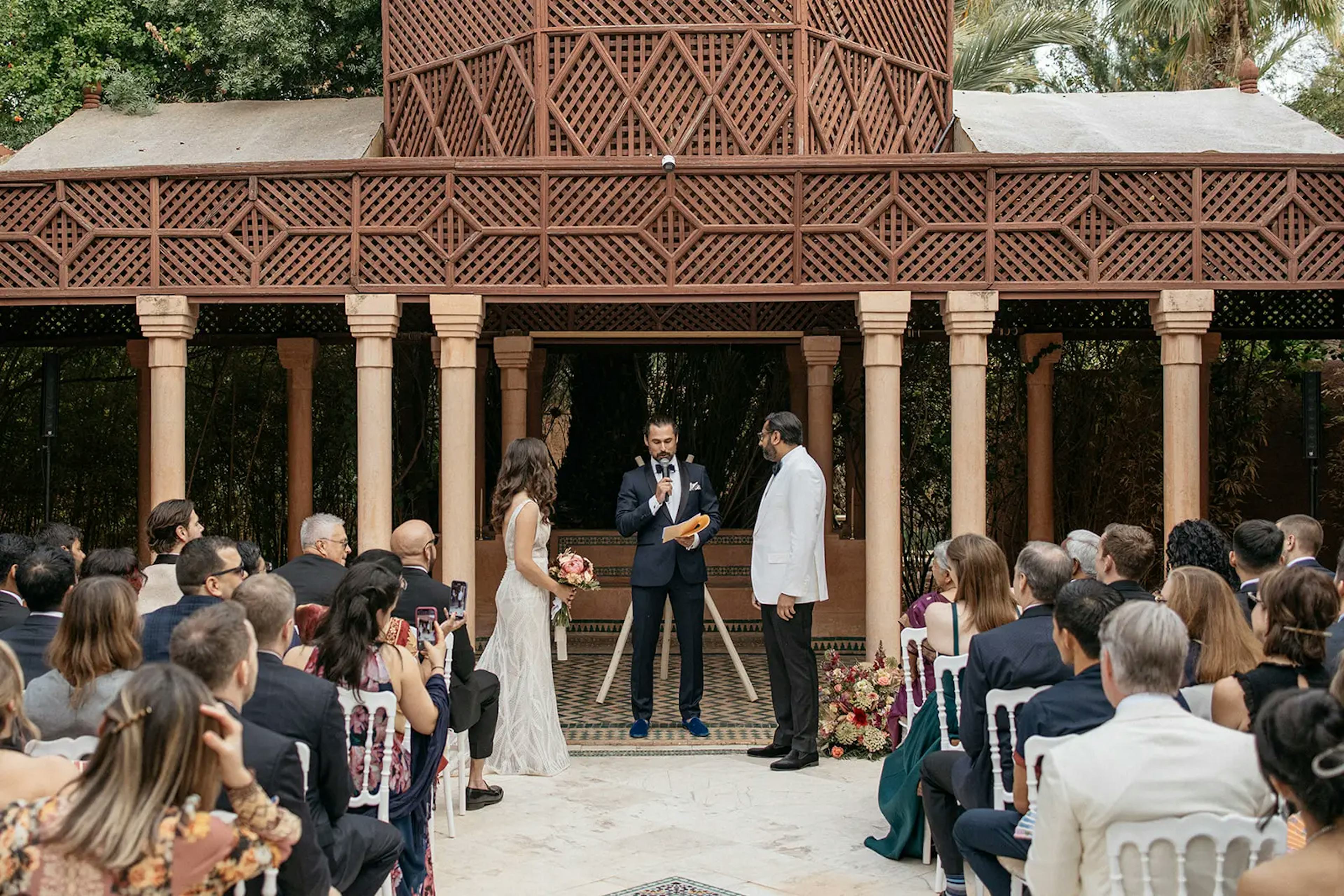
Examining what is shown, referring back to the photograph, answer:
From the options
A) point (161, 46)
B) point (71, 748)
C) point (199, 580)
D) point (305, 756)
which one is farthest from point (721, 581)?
point (305, 756)

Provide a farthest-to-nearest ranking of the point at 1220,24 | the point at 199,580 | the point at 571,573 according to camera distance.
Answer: the point at 1220,24 < the point at 571,573 < the point at 199,580

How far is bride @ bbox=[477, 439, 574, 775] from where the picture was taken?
287 inches

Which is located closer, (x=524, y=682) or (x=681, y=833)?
(x=681, y=833)

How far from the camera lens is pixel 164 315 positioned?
9828mm

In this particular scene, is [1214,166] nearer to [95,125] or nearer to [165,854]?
[165,854]

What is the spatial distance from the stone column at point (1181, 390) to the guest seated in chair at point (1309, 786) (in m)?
7.19

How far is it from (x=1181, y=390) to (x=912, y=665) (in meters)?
4.70

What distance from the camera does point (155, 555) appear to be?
6582 mm

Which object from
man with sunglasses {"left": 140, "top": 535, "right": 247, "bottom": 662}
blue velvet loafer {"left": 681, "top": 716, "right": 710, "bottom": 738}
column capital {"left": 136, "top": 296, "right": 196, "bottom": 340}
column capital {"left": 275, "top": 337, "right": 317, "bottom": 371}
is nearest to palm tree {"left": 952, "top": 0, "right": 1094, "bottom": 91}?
column capital {"left": 275, "top": 337, "right": 317, "bottom": 371}

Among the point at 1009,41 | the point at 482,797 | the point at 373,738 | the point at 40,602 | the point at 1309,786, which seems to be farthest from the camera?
the point at 1009,41

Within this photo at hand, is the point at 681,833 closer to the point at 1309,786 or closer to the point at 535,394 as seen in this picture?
the point at 1309,786

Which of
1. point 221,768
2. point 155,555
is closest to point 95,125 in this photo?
point 155,555

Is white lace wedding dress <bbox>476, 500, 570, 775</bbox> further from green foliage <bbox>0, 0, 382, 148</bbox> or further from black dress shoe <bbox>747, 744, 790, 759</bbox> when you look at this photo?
green foliage <bbox>0, 0, 382, 148</bbox>

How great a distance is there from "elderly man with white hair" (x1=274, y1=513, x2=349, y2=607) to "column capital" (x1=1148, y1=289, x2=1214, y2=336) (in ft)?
19.7
